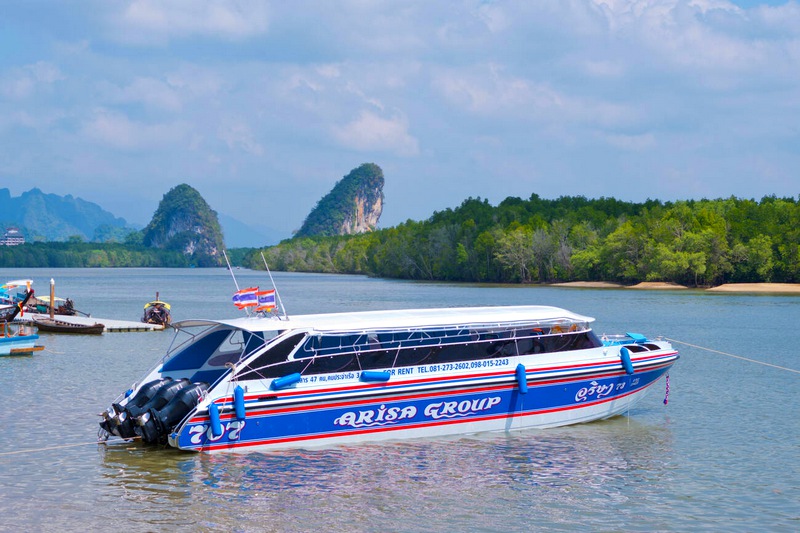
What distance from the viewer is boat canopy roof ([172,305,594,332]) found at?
1911cm

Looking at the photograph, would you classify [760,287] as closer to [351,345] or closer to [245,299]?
[351,345]

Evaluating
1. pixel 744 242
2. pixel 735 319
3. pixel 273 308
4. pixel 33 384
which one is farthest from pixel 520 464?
pixel 744 242

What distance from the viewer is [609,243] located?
420ft

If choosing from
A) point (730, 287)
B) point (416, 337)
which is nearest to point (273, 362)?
point (416, 337)

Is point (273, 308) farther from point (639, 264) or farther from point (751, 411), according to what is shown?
point (639, 264)

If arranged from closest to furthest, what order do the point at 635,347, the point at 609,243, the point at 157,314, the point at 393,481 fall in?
the point at 393,481, the point at 635,347, the point at 157,314, the point at 609,243

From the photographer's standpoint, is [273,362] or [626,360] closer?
[273,362]

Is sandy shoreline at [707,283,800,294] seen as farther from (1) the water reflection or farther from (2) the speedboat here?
(1) the water reflection

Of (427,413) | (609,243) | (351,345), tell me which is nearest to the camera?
(351,345)

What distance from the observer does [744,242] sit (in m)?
118

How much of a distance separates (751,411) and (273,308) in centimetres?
1372

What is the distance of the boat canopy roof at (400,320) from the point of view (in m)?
19.1

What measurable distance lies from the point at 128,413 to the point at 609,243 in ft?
379

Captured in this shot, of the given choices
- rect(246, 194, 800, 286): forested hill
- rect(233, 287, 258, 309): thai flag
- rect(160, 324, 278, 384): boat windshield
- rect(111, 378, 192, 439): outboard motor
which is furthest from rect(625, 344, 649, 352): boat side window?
rect(246, 194, 800, 286): forested hill
